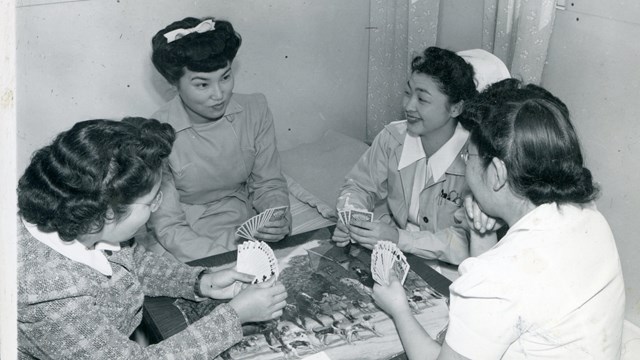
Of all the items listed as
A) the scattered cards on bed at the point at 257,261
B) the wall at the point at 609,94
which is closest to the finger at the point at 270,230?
the scattered cards on bed at the point at 257,261

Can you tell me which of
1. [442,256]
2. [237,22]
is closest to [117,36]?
[237,22]

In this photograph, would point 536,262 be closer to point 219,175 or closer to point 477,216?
point 477,216

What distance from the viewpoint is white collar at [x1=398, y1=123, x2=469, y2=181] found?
9.12 feet

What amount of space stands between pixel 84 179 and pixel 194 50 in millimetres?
1240

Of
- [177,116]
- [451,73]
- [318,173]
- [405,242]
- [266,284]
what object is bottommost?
[318,173]

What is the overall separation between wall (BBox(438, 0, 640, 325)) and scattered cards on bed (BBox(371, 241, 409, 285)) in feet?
3.94

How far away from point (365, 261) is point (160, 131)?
88 cm

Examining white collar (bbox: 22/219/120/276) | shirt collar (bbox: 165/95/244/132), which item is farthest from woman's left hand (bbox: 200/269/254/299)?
shirt collar (bbox: 165/95/244/132)

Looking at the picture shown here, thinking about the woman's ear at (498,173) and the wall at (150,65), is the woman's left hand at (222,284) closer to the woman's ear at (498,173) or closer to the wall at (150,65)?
the woman's ear at (498,173)

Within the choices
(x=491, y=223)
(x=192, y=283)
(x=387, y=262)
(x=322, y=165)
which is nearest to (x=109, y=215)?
(x=192, y=283)

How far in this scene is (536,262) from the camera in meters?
1.56

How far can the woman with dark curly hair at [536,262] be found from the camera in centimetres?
154

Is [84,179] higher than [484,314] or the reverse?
higher

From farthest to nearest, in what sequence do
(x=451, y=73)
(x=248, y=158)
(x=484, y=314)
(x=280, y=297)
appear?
1. (x=248, y=158)
2. (x=451, y=73)
3. (x=280, y=297)
4. (x=484, y=314)
